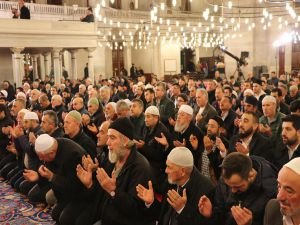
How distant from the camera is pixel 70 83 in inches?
612

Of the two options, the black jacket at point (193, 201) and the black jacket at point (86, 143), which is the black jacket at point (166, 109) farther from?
the black jacket at point (193, 201)

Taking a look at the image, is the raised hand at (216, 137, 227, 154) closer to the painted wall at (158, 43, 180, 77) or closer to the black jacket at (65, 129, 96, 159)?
the black jacket at (65, 129, 96, 159)

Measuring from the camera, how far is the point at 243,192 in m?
3.38

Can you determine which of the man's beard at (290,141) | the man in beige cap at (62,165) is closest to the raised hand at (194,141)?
the man's beard at (290,141)

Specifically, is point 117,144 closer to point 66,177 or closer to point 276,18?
point 66,177

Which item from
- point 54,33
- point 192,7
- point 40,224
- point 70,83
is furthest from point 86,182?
point 192,7

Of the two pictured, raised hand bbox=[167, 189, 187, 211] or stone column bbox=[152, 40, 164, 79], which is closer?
raised hand bbox=[167, 189, 187, 211]

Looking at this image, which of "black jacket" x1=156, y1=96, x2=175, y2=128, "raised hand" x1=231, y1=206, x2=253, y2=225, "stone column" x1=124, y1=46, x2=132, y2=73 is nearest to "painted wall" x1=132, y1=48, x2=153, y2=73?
"stone column" x1=124, y1=46, x2=132, y2=73

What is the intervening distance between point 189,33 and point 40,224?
25283mm

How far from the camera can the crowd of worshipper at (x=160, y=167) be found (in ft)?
11.0

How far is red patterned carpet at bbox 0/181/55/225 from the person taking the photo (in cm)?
569

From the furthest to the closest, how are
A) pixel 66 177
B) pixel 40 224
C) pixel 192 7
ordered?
pixel 192 7 < pixel 40 224 < pixel 66 177

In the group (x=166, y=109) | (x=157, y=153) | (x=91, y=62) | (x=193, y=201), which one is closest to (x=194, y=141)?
(x=157, y=153)

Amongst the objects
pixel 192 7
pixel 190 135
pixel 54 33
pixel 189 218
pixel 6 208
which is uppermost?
pixel 192 7
